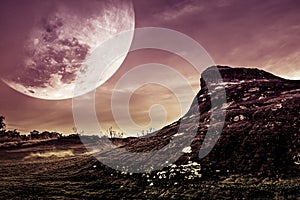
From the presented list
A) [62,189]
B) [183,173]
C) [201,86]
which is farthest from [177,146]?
[201,86]

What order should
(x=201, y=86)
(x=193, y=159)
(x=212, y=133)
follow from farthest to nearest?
(x=201, y=86)
(x=212, y=133)
(x=193, y=159)

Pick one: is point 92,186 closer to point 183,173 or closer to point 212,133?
point 183,173

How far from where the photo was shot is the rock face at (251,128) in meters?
59.1

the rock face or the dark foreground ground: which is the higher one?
the rock face

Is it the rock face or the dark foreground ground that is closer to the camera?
the dark foreground ground

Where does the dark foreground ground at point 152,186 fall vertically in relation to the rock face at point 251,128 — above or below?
below

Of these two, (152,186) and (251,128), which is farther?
(251,128)

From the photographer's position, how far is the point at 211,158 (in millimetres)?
65500

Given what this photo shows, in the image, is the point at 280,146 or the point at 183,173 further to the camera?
the point at 280,146

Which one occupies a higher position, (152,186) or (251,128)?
(251,128)

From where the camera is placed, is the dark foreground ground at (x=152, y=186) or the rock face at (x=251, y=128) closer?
the dark foreground ground at (x=152, y=186)

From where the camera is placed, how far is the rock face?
59075 millimetres

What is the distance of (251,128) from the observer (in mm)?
Result: 75500

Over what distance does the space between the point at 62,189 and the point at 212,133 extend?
4086cm
